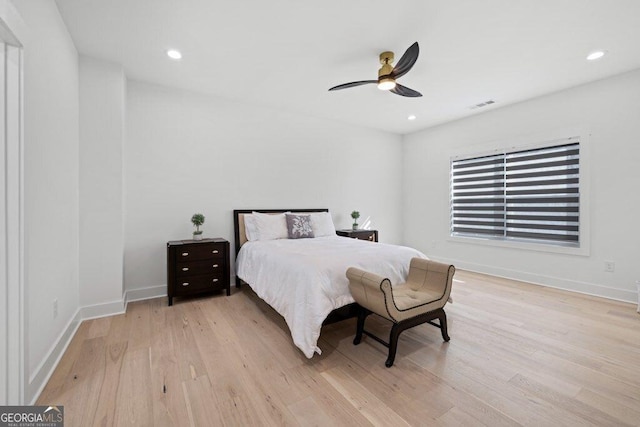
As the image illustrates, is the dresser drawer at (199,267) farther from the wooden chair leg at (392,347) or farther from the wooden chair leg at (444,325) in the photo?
the wooden chair leg at (444,325)

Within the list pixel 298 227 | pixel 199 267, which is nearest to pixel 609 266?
pixel 298 227

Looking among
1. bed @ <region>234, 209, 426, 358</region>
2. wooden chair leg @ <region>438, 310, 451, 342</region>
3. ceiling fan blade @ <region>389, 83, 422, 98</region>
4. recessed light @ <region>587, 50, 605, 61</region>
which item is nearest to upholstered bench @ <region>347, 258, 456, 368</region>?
wooden chair leg @ <region>438, 310, 451, 342</region>

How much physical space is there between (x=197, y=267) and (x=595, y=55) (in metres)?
4.91

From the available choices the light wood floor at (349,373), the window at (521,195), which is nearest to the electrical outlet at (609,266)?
the window at (521,195)

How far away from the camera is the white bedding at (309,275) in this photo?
79.6 inches

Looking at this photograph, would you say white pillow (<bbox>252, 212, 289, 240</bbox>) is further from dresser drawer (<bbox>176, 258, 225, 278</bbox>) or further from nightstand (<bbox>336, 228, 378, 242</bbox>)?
nightstand (<bbox>336, 228, 378, 242</bbox>)

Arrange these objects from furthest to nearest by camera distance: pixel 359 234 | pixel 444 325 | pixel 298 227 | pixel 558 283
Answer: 1. pixel 359 234
2. pixel 298 227
3. pixel 558 283
4. pixel 444 325

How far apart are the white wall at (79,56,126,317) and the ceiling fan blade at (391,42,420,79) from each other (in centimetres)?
288

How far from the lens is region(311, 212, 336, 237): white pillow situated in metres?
4.13

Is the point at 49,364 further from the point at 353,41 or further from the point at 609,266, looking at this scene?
the point at 609,266

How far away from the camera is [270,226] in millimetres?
3762

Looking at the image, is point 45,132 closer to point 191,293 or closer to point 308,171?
point 191,293

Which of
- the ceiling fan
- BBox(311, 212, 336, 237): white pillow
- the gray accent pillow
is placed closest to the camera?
the ceiling fan

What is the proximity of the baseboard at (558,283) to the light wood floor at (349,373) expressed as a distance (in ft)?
1.45
